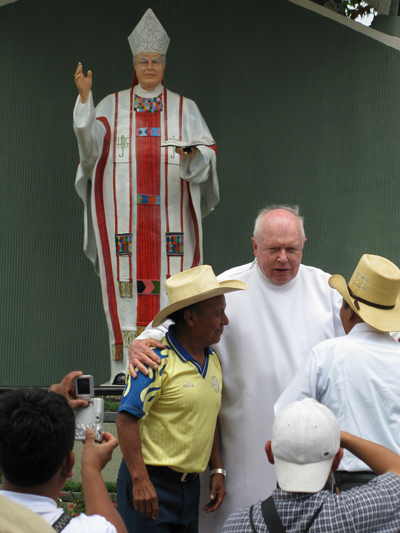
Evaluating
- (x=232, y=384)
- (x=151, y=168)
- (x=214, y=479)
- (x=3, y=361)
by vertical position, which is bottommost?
(x=3, y=361)

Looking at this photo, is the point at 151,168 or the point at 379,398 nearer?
the point at 379,398

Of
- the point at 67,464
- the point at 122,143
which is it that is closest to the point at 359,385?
the point at 67,464

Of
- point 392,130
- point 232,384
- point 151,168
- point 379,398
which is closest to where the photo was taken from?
point 379,398

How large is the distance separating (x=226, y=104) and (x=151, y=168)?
1.61 meters

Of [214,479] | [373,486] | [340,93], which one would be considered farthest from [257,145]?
[373,486]

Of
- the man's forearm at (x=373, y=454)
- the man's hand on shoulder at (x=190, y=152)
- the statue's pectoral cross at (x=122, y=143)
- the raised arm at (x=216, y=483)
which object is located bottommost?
the raised arm at (x=216, y=483)

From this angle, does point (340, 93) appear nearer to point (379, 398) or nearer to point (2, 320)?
point (2, 320)

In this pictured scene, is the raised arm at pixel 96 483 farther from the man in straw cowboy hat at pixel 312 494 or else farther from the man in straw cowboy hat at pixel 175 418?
the man in straw cowboy hat at pixel 175 418

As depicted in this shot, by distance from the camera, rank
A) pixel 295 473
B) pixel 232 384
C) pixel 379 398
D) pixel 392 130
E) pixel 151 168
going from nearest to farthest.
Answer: pixel 295 473 → pixel 379 398 → pixel 232 384 → pixel 151 168 → pixel 392 130

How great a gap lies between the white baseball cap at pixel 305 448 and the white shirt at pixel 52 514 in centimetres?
44

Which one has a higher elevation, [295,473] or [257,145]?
[257,145]

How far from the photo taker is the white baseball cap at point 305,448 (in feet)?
5.32

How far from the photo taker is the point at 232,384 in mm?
2936

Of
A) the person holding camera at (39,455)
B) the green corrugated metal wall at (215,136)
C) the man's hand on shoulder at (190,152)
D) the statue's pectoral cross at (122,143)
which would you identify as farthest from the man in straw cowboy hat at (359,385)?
the green corrugated metal wall at (215,136)
